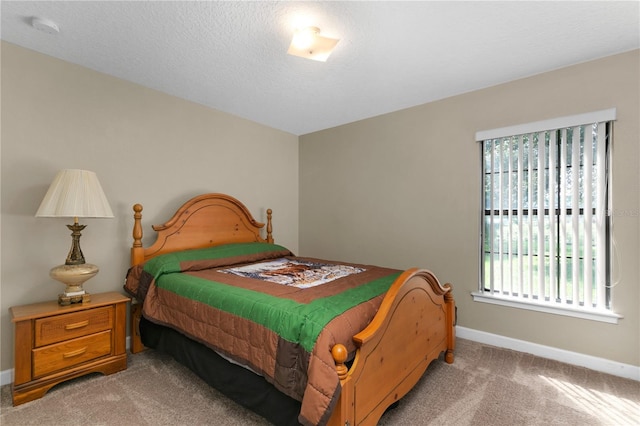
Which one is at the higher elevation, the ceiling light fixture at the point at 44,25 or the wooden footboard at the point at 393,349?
the ceiling light fixture at the point at 44,25

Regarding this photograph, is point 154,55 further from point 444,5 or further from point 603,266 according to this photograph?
point 603,266

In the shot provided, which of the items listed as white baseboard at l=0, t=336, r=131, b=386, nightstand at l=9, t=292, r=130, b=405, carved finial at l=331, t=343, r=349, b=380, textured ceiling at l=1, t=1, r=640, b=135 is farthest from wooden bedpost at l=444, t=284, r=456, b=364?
white baseboard at l=0, t=336, r=131, b=386

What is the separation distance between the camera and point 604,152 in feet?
7.30

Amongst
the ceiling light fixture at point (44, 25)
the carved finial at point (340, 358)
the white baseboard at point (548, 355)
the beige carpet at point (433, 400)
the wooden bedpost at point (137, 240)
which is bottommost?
the beige carpet at point (433, 400)

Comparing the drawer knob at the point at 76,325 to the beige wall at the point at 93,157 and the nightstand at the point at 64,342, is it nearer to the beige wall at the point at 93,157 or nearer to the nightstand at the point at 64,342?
the nightstand at the point at 64,342

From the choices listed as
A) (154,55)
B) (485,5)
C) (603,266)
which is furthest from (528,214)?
(154,55)

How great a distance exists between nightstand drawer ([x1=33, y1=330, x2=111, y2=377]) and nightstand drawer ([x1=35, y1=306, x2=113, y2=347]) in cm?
4

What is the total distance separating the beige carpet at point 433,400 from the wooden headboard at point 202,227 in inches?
39.2

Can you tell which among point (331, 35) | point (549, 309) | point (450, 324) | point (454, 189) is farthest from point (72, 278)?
point (549, 309)

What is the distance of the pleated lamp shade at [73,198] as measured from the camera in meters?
1.93

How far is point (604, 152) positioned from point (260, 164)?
10.8 feet

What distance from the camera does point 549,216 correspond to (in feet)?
8.03

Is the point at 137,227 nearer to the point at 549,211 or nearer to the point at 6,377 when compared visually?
the point at 6,377

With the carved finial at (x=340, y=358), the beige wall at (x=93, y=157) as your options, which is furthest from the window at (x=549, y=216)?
the beige wall at (x=93, y=157)
